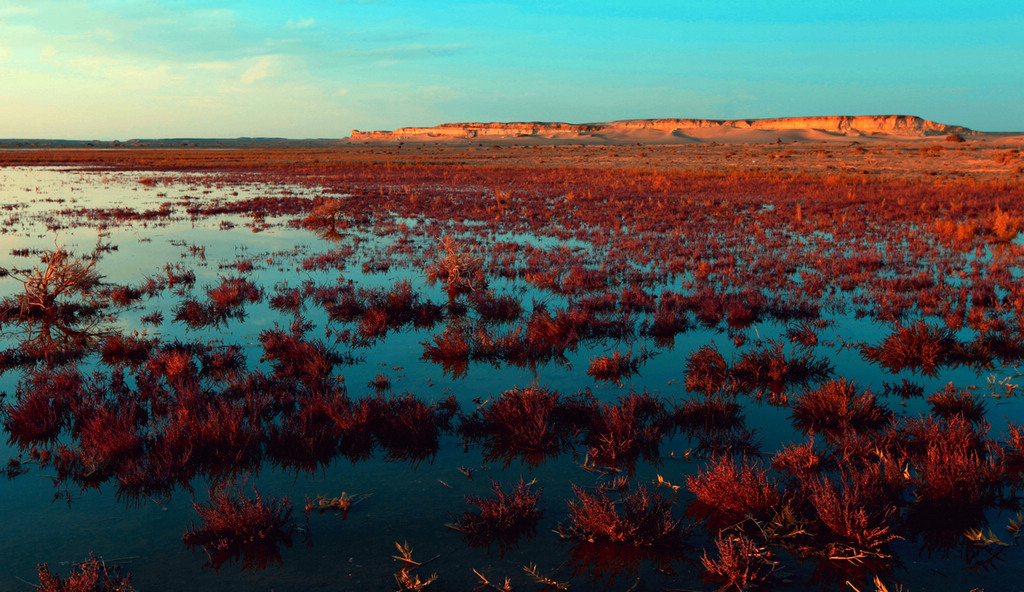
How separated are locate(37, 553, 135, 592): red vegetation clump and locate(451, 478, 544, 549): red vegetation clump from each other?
2.16 metres

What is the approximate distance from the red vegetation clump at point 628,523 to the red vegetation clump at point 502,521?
0.27 m

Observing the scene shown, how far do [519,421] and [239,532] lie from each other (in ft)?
8.57

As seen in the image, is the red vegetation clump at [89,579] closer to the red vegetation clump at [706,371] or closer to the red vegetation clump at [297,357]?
the red vegetation clump at [297,357]

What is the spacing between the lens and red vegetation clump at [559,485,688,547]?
4102mm

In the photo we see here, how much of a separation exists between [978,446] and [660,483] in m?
2.97

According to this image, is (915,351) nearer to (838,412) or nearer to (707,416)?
(838,412)

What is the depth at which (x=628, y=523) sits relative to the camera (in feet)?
13.5

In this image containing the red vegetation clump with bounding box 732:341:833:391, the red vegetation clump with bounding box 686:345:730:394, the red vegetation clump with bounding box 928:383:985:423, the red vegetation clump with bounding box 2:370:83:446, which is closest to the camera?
the red vegetation clump with bounding box 2:370:83:446

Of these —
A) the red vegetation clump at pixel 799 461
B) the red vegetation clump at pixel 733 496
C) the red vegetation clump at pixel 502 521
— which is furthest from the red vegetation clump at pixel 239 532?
the red vegetation clump at pixel 799 461

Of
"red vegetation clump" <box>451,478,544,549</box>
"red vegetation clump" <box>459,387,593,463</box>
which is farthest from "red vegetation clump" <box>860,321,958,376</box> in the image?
"red vegetation clump" <box>451,478,544,549</box>

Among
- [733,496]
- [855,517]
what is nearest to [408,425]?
[733,496]

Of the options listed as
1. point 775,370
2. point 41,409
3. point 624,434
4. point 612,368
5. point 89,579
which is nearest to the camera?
point 89,579

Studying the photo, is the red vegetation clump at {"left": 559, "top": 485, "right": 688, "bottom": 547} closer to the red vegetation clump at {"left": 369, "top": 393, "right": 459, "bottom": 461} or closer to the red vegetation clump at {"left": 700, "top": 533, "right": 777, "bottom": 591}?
the red vegetation clump at {"left": 700, "top": 533, "right": 777, "bottom": 591}

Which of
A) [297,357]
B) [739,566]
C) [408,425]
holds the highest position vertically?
[297,357]
